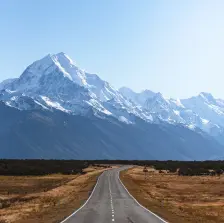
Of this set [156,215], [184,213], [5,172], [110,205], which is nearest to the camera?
[156,215]

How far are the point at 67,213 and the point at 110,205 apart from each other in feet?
25.8

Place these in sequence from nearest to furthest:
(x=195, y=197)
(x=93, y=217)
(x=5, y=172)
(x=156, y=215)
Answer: (x=93, y=217)
(x=156, y=215)
(x=195, y=197)
(x=5, y=172)

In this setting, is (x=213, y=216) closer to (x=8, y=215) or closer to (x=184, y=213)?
(x=184, y=213)

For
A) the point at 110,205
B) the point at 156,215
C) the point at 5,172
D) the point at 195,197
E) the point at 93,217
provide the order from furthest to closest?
the point at 5,172, the point at 195,197, the point at 110,205, the point at 156,215, the point at 93,217

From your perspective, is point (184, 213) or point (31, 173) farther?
point (31, 173)

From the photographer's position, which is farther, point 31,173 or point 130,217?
point 31,173

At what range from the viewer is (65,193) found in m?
65.8

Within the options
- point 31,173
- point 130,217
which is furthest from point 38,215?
point 31,173

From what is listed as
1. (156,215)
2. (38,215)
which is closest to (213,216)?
(156,215)

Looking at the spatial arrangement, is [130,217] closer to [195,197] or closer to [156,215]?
[156,215]

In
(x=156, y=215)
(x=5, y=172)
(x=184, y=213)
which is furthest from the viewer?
(x=5, y=172)

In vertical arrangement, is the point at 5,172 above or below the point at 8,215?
above

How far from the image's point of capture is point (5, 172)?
118 metres

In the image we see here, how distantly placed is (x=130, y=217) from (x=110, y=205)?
10762 millimetres
